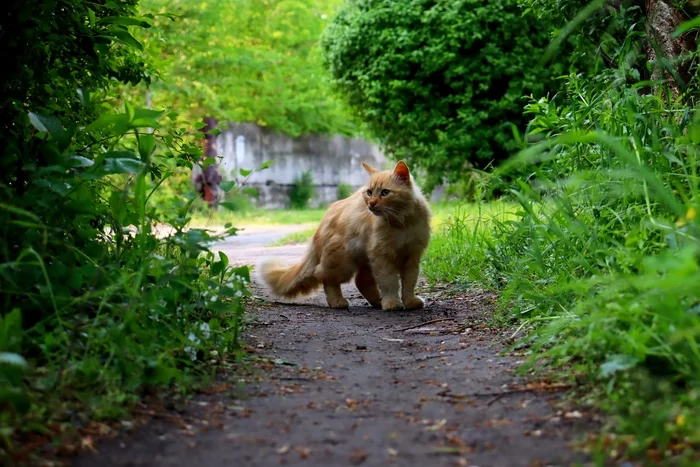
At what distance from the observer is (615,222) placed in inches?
134

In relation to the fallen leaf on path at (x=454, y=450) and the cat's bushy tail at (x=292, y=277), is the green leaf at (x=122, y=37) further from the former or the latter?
the fallen leaf on path at (x=454, y=450)

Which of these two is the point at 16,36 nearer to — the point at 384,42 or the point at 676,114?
the point at 676,114

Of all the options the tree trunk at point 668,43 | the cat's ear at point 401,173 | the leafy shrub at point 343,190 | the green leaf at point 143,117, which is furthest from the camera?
the leafy shrub at point 343,190

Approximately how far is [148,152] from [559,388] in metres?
1.85

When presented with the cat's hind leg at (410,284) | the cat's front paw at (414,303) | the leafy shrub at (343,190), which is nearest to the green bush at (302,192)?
the leafy shrub at (343,190)

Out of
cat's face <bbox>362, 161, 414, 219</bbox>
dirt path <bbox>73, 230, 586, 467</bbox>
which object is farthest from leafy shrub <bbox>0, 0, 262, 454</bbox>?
cat's face <bbox>362, 161, 414, 219</bbox>

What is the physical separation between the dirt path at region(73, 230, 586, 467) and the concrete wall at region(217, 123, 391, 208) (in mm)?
17329

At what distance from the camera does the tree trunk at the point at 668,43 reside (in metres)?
4.01

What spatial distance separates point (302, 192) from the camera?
72.0 feet

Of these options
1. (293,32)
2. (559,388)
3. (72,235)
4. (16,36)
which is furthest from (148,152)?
(293,32)

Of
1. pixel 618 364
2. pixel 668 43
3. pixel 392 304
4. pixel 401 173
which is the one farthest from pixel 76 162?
pixel 668 43

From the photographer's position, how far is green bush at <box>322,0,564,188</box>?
33.7 ft

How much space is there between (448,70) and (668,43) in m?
6.53

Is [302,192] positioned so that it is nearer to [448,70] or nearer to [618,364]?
[448,70]
